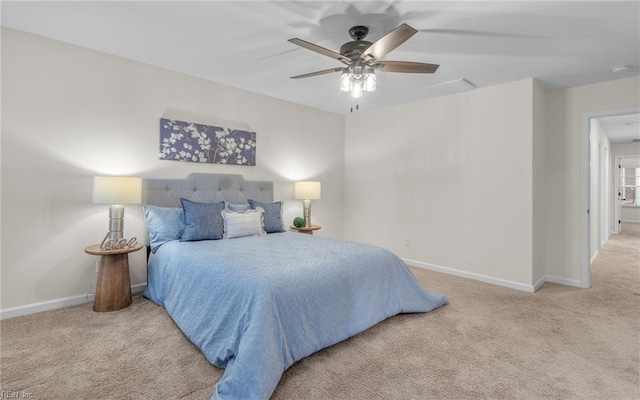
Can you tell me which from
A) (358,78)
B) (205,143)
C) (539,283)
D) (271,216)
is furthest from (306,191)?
(539,283)

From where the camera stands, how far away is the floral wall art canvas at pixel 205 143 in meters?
3.50

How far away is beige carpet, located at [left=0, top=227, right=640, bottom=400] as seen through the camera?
176 centimetres

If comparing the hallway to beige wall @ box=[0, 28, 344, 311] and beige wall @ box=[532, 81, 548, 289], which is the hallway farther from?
beige wall @ box=[0, 28, 344, 311]

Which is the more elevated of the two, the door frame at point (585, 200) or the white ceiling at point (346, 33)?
the white ceiling at point (346, 33)

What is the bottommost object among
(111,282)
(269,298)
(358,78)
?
(111,282)

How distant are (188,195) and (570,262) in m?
4.73

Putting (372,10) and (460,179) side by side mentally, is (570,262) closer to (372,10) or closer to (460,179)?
(460,179)

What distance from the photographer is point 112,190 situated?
2758mm

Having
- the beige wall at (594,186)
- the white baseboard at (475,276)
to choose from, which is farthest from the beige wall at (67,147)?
the beige wall at (594,186)

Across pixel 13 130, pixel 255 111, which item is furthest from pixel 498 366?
pixel 13 130

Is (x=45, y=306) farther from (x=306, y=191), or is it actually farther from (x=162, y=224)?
(x=306, y=191)

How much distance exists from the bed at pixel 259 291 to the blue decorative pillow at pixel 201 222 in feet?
0.05

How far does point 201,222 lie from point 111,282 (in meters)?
0.93

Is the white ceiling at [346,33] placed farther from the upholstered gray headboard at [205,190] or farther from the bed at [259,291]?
the bed at [259,291]
